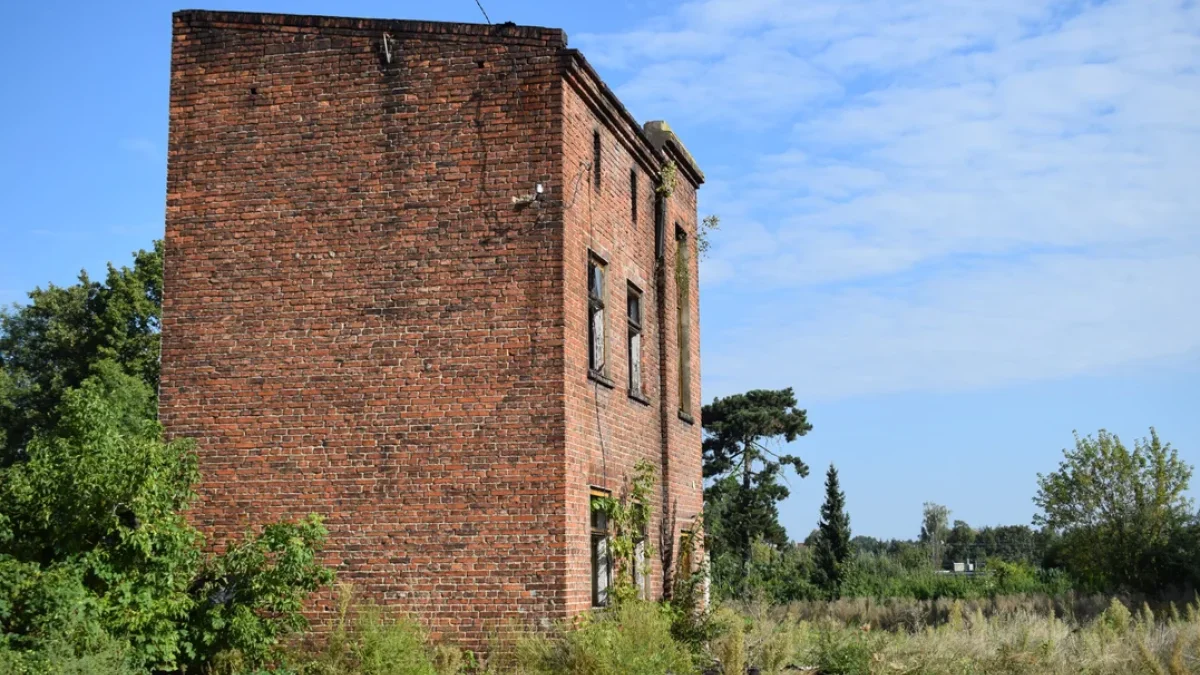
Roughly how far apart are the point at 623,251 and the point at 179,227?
577 centimetres

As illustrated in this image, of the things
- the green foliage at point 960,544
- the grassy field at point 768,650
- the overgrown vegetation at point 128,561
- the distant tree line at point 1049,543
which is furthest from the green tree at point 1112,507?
the green foliage at point 960,544

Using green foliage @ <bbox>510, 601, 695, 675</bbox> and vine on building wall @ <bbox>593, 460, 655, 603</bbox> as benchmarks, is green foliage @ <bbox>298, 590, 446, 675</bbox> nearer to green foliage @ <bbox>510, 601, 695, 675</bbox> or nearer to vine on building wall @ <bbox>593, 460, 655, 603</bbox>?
green foliage @ <bbox>510, 601, 695, 675</bbox>

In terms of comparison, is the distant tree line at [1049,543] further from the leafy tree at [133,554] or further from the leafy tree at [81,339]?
the leafy tree at [81,339]

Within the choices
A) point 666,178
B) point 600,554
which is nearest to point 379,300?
point 600,554

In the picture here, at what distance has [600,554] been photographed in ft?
50.3

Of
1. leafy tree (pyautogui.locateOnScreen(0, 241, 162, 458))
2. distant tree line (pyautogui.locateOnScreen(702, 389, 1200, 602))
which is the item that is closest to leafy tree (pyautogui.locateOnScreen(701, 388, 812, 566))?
distant tree line (pyautogui.locateOnScreen(702, 389, 1200, 602))

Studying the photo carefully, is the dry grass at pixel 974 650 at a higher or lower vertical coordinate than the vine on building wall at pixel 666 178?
lower

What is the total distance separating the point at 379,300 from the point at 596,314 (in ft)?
9.91

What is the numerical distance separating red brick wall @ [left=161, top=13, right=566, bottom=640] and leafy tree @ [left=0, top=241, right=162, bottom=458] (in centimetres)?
2419

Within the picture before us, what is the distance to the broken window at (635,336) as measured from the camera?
1756 centimetres

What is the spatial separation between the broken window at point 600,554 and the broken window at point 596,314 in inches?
64.1

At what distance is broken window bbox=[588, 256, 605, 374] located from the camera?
51.1 ft

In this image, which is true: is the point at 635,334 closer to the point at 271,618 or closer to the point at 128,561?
the point at 271,618

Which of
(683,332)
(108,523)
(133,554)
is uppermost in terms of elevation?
(683,332)
